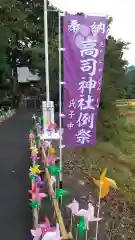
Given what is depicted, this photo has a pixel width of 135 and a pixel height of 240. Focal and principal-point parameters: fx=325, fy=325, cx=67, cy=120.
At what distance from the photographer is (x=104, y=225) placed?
780 cm

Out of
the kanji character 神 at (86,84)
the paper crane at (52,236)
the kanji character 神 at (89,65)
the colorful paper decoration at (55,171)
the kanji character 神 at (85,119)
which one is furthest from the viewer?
the colorful paper decoration at (55,171)

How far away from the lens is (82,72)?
5941 mm

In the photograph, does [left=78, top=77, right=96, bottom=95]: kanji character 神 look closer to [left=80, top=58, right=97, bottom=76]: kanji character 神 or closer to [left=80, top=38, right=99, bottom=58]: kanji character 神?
[left=80, top=58, right=97, bottom=76]: kanji character 神

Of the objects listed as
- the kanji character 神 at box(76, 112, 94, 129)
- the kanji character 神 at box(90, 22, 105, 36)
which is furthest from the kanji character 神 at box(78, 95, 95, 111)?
the kanji character 神 at box(90, 22, 105, 36)

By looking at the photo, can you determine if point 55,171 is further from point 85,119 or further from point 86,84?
point 86,84

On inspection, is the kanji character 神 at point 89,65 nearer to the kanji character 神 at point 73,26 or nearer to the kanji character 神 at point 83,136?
the kanji character 神 at point 73,26

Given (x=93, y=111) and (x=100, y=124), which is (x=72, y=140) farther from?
(x=100, y=124)

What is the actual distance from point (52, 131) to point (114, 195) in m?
3.26

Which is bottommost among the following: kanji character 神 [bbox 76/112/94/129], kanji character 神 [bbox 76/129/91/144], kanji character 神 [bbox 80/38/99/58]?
kanji character 神 [bbox 76/129/91/144]

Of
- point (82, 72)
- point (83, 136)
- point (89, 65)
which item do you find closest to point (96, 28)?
point (89, 65)

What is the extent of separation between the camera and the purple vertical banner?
5.80 m

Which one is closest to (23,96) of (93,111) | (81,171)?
(81,171)

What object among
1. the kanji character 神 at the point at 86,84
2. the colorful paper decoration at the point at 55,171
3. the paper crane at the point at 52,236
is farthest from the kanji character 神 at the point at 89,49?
the paper crane at the point at 52,236

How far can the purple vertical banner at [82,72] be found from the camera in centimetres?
580
